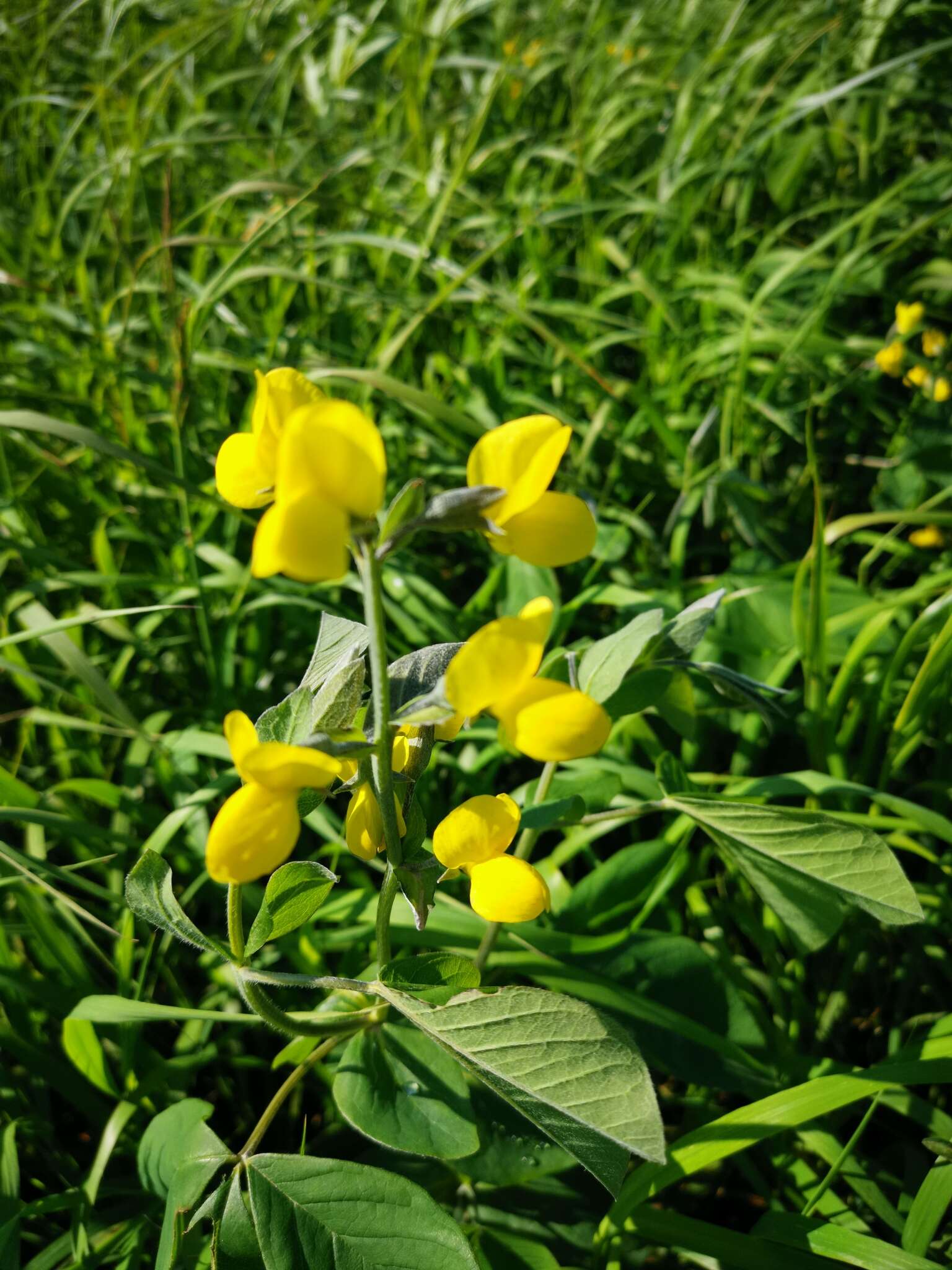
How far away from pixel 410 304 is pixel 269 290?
486 millimetres

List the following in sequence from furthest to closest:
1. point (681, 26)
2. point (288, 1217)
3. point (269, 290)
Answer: point (681, 26) → point (269, 290) → point (288, 1217)

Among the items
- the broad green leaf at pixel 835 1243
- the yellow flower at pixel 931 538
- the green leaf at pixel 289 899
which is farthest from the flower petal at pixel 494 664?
the yellow flower at pixel 931 538

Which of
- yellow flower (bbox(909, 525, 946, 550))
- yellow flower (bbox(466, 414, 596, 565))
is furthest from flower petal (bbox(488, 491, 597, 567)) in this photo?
yellow flower (bbox(909, 525, 946, 550))

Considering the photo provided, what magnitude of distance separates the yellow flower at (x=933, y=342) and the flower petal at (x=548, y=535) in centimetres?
136

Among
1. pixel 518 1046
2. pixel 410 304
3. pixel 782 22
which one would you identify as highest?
pixel 782 22

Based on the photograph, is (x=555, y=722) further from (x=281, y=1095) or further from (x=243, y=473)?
(x=281, y=1095)

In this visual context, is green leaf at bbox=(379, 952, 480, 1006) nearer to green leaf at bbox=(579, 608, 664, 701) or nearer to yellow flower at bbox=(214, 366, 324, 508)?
green leaf at bbox=(579, 608, 664, 701)

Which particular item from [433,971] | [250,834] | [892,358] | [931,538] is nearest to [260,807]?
[250,834]

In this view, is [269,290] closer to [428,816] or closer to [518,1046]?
[428,816]

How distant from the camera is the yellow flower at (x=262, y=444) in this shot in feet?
2.19

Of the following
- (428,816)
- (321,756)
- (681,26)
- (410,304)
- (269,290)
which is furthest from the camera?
(681,26)

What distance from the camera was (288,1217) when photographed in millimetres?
705

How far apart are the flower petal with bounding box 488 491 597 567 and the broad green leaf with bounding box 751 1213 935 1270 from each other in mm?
654

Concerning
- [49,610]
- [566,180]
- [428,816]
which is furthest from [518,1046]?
[566,180]
